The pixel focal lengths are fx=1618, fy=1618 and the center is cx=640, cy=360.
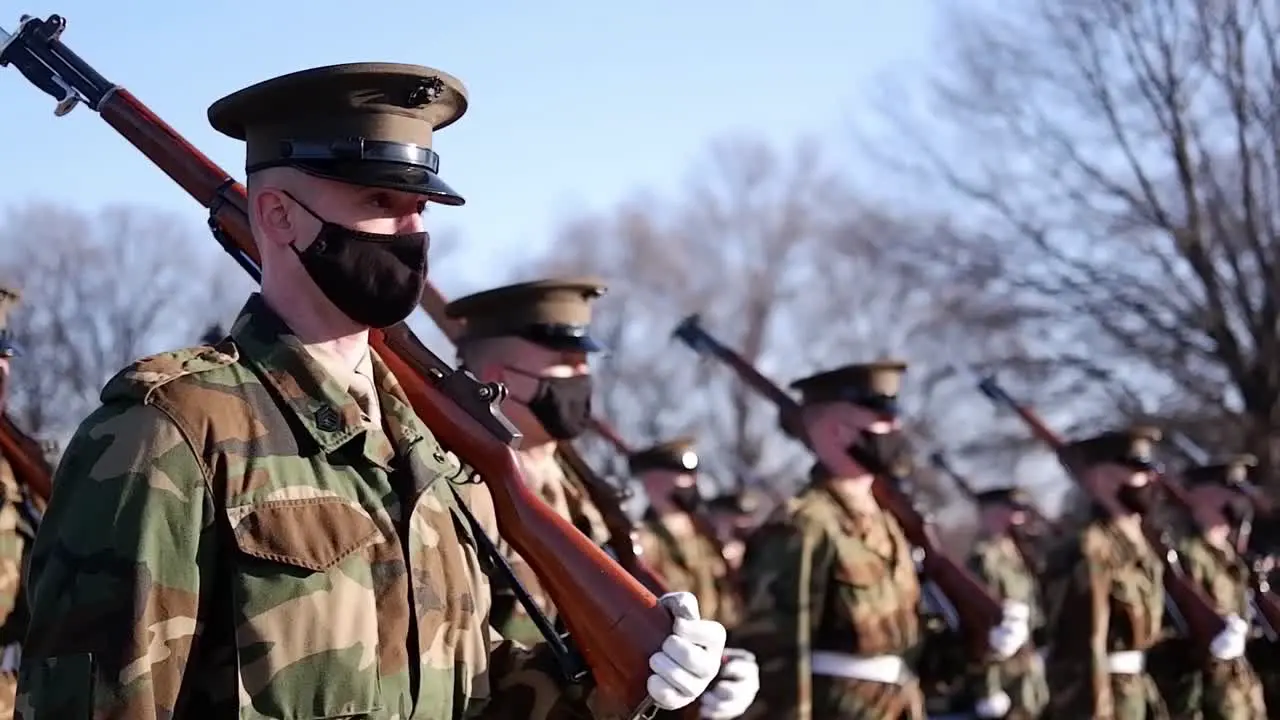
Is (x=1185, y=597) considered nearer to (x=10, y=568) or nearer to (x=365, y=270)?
(x=10, y=568)

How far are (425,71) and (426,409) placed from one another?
0.85 metres

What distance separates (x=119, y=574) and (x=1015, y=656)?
9.79m

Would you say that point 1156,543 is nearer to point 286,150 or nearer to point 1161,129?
point 286,150

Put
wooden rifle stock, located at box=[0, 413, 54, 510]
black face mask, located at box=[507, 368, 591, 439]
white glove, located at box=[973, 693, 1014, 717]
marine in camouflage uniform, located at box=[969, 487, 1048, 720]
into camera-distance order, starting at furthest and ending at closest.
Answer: marine in camouflage uniform, located at box=[969, 487, 1048, 720] < white glove, located at box=[973, 693, 1014, 717] < black face mask, located at box=[507, 368, 591, 439] < wooden rifle stock, located at box=[0, 413, 54, 510]

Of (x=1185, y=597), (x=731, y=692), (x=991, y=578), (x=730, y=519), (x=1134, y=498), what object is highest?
(x=731, y=692)

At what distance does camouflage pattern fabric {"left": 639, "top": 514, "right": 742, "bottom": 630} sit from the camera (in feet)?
37.7

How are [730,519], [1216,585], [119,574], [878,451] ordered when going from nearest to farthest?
[119,574] → [878,451] → [1216,585] → [730,519]

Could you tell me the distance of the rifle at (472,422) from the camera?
3287mm

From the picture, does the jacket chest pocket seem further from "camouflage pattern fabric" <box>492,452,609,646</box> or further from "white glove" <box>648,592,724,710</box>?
"camouflage pattern fabric" <box>492,452,609,646</box>

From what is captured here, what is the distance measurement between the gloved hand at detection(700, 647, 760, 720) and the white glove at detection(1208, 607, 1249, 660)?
5.49 metres

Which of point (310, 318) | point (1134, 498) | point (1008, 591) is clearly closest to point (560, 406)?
point (310, 318)

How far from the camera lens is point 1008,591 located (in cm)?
1330

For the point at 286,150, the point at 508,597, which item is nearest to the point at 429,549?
the point at 286,150

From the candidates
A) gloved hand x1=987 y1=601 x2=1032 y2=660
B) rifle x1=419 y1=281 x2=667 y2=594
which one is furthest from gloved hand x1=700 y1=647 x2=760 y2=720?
gloved hand x1=987 y1=601 x2=1032 y2=660
